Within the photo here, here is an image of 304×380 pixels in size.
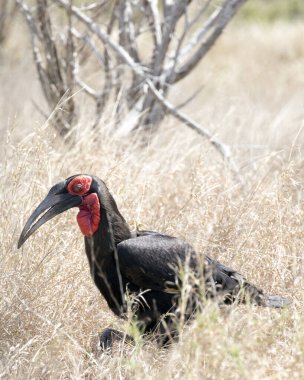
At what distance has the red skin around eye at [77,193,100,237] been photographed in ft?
12.1

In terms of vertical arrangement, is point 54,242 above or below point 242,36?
above

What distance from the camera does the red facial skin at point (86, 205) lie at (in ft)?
12.1

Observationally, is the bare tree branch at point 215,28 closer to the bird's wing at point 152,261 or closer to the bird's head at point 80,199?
the bird's head at point 80,199

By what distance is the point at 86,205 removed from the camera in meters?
3.73

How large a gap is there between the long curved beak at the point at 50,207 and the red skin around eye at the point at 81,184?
24 millimetres

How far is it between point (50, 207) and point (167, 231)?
89 centimetres

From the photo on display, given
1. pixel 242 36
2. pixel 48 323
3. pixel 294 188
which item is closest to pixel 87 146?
pixel 294 188

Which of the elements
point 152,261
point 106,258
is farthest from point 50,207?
point 152,261

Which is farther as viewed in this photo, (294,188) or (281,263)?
(294,188)

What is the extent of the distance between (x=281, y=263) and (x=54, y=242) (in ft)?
3.67

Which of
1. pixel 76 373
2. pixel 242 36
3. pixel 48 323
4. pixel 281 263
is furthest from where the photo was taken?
pixel 242 36

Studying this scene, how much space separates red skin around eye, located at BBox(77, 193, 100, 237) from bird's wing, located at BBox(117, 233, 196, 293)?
15cm

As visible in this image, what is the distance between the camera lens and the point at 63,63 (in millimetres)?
6352

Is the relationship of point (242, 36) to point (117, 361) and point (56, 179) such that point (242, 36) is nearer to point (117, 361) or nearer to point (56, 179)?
point (56, 179)
